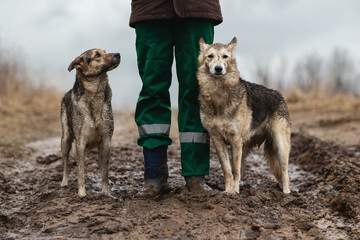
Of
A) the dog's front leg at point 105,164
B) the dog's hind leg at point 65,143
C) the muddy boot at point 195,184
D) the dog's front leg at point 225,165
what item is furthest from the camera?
the dog's hind leg at point 65,143

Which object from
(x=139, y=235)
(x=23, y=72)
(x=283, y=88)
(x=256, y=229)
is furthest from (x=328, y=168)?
(x=23, y=72)

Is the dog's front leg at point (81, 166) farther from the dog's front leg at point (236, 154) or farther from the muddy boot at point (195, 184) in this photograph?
the dog's front leg at point (236, 154)

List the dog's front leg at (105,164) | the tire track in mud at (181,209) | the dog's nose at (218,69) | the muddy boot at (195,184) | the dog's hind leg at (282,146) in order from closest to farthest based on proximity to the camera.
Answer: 1. the tire track in mud at (181,209)
2. the dog's nose at (218,69)
3. the muddy boot at (195,184)
4. the dog's front leg at (105,164)
5. the dog's hind leg at (282,146)

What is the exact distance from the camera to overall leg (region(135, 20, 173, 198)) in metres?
4.90

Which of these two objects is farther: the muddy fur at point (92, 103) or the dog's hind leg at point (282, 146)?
the dog's hind leg at point (282, 146)

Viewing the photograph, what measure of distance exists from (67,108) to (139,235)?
246 centimetres

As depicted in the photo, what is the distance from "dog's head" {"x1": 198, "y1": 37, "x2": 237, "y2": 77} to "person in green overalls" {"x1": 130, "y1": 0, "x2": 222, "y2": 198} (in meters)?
0.15

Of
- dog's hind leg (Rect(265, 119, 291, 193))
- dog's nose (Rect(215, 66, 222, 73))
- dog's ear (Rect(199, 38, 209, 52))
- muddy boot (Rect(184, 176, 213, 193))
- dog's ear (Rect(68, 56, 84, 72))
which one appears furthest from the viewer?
dog's hind leg (Rect(265, 119, 291, 193))

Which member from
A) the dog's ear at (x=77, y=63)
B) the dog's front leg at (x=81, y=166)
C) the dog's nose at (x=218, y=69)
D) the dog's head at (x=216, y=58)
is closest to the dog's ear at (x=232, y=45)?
the dog's head at (x=216, y=58)

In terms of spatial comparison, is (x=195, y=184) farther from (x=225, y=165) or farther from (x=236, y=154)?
(x=236, y=154)

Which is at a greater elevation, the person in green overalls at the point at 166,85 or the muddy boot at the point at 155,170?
the person in green overalls at the point at 166,85

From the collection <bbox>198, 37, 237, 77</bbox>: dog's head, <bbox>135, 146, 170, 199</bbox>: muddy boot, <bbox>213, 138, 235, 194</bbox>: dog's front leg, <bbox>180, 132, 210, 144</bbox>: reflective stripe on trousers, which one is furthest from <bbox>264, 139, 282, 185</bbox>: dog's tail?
<bbox>135, 146, 170, 199</bbox>: muddy boot

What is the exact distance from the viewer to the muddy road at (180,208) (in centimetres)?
388

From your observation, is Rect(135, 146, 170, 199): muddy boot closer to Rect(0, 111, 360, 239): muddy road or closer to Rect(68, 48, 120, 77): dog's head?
Rect(0, 111, 360, 239): muddy road
